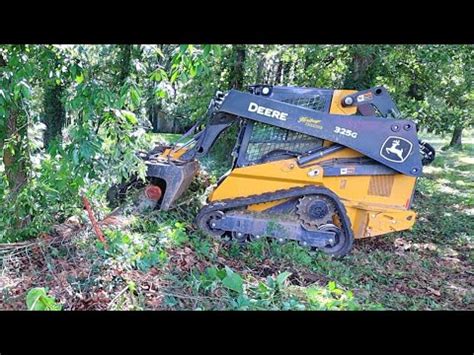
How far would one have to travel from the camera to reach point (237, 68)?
30.0 ft

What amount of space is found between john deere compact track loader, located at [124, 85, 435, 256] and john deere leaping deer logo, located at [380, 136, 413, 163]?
0.01m

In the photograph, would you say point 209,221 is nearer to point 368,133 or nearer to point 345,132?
point 345,132

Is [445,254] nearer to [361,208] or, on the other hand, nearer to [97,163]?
[361,208]

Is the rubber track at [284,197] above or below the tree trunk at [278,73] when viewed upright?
below

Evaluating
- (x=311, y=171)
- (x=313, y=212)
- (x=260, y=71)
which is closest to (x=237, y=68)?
(x=260, y=71)

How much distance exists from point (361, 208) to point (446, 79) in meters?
5.20

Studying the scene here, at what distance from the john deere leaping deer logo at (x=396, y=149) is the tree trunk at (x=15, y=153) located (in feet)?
11.7

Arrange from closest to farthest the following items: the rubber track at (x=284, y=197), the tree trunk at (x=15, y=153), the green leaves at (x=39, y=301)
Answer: the green leaves at (x=39, y=301) → the tree trunk at (x=15, y=153) → the rubber track at (x=284, y=197)

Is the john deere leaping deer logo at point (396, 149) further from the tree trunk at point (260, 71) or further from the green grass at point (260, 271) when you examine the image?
the tree trunk at point (260, 71)

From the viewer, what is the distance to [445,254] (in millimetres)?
5547

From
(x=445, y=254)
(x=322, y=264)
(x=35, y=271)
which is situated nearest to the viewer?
(x=35, y=271)

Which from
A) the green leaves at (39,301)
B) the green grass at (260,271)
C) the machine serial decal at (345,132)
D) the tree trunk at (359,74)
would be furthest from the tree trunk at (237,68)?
the green leaves at (39,301)

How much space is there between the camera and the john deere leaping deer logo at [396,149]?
507 cm
